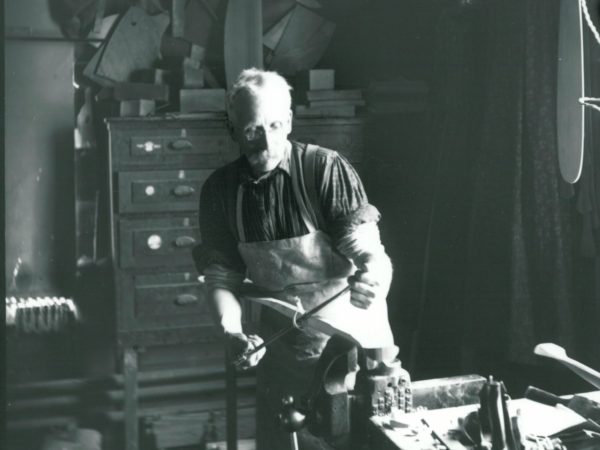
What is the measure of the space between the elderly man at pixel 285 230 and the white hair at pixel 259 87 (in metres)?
0.01

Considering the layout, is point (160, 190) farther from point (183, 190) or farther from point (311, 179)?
point (311, 179)

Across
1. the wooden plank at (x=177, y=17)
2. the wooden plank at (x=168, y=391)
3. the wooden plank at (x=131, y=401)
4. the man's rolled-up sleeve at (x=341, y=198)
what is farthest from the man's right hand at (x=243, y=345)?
the wooden plank at (x=177, y=17)

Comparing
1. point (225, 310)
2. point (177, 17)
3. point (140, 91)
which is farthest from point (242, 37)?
point (225, 310)

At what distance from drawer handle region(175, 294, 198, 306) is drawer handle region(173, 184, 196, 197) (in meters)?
0.45

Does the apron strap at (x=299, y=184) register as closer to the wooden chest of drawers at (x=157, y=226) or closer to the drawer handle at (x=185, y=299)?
the wooden chest of drawers at (x=157, y=226)

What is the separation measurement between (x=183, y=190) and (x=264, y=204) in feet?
3.99

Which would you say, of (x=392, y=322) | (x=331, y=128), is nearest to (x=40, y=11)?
(x=331, y=128)

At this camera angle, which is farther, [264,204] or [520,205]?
[520,205]

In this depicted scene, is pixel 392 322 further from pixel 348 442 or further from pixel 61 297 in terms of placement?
pixel 348 442

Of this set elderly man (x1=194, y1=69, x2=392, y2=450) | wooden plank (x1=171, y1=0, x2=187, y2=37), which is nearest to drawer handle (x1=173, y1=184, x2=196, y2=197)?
wooden plank (x1=171, y1=0, x2=187, y2=37)

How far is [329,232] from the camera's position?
8.49 feet

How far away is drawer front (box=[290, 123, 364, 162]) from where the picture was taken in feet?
12.8

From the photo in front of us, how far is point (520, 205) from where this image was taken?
11.4 ft

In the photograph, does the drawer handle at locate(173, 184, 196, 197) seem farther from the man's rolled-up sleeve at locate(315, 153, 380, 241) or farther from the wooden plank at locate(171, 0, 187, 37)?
the man's rolled-up sleeve at locate(315, 153, 380, 241)
